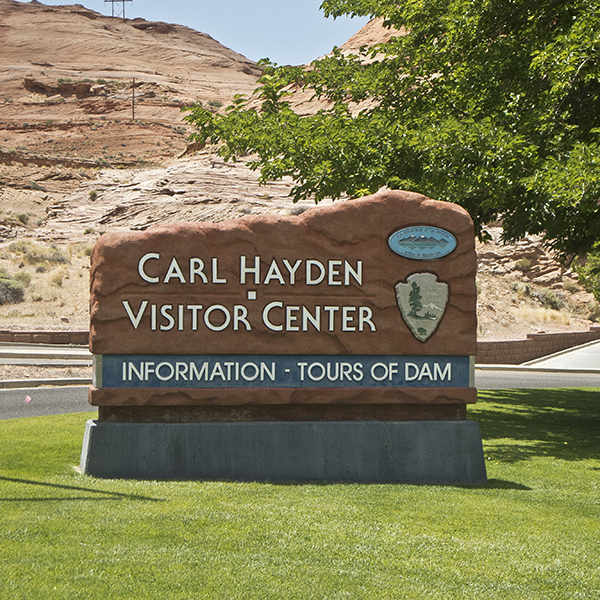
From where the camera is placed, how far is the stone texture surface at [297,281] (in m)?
6.68

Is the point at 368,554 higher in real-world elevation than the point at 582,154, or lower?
lower

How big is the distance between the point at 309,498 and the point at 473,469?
1.98m

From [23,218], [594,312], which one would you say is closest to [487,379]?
[594,312]

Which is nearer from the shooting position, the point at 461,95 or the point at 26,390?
the point at 461,95

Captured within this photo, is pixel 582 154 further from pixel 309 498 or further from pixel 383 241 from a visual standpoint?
pixel 309 498

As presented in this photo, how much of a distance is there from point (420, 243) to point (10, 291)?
25755 millimetres

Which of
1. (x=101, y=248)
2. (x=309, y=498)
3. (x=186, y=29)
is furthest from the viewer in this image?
(x=186, y=29)

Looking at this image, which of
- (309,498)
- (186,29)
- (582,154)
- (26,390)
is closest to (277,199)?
(26,390)

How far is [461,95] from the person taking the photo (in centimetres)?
1102

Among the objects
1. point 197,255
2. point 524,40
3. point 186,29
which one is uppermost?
point 186,29

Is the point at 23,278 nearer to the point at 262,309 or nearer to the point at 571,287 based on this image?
the point at 262,309

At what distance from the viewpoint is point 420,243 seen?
693cm

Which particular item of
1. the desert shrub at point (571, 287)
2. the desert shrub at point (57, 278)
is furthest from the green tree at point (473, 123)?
the desert shrub at point (571, 287)

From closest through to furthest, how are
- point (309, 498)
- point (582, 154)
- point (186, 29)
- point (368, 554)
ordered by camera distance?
1. point (368, 554)
2. point (309, 498)
3. point (582, 154)
4. point (186, 29)
